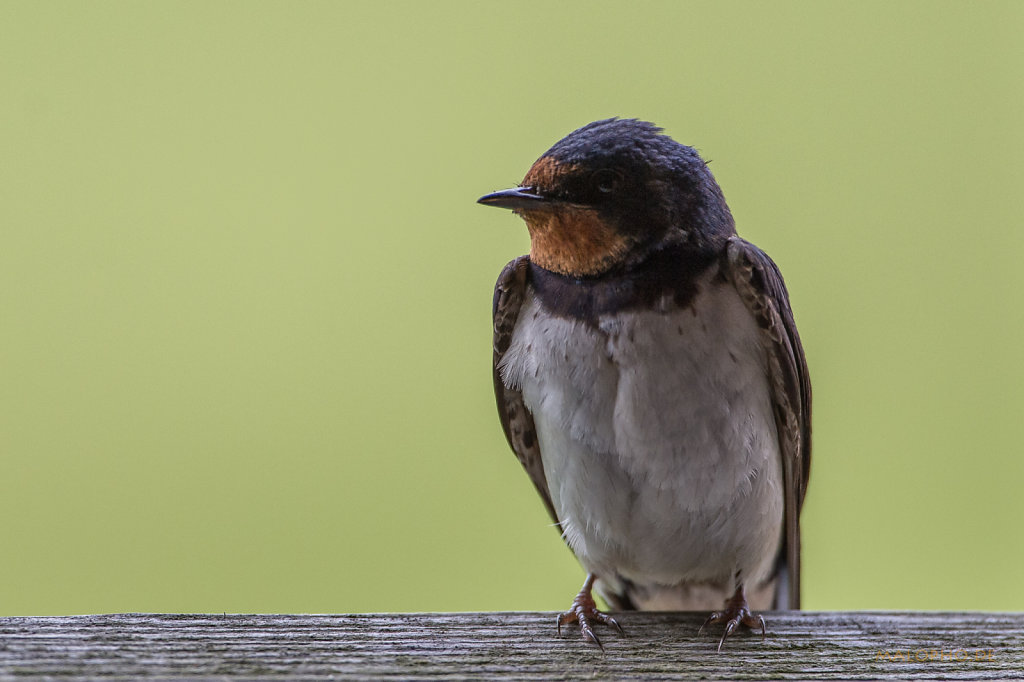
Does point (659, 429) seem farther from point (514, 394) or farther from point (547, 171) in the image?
point (547, 171)

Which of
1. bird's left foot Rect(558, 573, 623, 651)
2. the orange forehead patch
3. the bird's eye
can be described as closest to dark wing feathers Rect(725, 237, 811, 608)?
the bird's eye

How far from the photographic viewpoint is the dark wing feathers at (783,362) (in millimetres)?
2215

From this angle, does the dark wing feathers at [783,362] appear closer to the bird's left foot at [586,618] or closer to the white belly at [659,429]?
the white belly at [659,429]

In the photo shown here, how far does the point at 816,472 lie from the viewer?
8.98ft

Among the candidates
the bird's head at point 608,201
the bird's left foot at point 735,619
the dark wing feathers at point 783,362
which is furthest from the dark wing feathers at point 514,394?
the bird's left foot at point 735,619

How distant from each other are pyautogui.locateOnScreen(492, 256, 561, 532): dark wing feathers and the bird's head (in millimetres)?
125

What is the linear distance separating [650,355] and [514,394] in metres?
0.40

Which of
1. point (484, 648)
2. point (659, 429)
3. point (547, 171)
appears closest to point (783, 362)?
point (659, 429)

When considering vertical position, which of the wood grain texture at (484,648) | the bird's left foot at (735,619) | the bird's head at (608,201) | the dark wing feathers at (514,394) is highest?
the bird's head at (608,201)

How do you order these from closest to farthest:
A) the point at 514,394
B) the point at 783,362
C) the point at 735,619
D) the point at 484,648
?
1. the point at 484,648
2. the point at 735,619
3. the point at 783,362
4. the point at 514,394

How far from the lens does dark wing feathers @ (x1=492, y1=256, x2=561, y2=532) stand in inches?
94.4

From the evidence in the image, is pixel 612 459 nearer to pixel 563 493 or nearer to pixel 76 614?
pixel 563 493

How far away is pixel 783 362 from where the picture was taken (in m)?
2.29

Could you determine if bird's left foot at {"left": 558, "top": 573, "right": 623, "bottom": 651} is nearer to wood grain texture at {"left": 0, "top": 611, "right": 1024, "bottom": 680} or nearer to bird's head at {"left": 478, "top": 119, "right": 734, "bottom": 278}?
wood grain texture at {"left": 0, "top": 611, "right": 1024, "bottom": 680}
